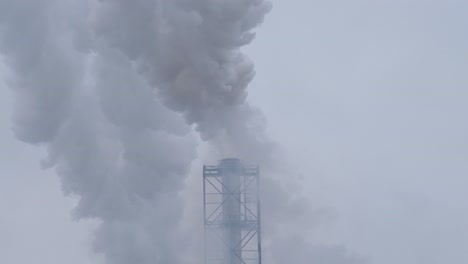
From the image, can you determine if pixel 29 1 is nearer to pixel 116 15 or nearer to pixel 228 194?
pixel 116 15

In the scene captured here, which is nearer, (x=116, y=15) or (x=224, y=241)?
(x=116, y=15)

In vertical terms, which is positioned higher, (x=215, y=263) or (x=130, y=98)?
(x=130, y=98)

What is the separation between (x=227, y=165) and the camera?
55.7 metres

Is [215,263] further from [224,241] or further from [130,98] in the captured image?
[130,98]

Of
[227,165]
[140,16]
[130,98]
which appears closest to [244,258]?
[227,165]

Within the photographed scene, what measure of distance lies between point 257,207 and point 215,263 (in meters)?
4.10

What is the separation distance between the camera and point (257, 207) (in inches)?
2228

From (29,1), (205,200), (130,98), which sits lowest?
(205,200)

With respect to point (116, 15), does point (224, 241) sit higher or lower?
lower

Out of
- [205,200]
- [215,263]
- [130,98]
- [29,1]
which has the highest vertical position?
[29,1]

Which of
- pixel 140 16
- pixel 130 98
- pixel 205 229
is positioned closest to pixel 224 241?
pixel 205 229

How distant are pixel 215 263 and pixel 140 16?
15305mm

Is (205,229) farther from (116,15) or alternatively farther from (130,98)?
(116,15)

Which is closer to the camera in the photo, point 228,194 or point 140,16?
point 140,16
